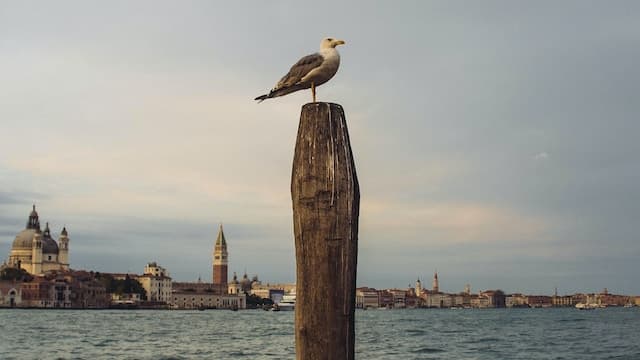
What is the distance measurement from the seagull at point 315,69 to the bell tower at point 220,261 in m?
138

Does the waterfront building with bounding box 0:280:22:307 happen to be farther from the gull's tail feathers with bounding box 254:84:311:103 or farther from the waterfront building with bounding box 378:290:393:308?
A: the gull's tail feathers with bounding box 254:84:311:103

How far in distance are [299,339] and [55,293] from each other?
102673 millimetres

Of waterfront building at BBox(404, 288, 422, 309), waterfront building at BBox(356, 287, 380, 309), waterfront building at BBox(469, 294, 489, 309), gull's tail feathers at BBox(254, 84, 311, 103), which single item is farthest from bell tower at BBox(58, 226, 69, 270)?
gull's tail feathers at BBox(254, 84, 311, 103)

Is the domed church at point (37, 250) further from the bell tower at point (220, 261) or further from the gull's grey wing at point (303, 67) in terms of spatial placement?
the gull's grey wing at point (303, 67)

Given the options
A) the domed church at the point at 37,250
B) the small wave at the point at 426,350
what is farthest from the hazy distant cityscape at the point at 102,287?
the small wave at the point at 426,350

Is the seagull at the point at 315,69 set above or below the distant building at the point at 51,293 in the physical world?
above

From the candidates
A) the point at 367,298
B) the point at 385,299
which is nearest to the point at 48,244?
the point at 367,298

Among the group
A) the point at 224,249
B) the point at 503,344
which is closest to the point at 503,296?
the point at 224,249

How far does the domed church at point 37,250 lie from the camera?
112m

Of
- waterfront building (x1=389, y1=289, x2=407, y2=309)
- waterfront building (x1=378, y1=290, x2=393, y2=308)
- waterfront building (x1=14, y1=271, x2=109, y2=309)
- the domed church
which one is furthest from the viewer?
waterfront building (x1=389, y1=289, x2=407, y2=309)

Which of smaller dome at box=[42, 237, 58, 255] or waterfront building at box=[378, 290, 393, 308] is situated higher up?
smaller dome at box=[42, 237, 58, 255]

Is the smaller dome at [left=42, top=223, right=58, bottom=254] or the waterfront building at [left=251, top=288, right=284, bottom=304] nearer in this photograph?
the smaller dome at [left=42, top=223, right=58, bottom=254]

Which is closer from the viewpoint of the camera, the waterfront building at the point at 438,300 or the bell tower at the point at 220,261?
the bell tower at the point at 220,261

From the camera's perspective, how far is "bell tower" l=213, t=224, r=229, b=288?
14038 centimetres
